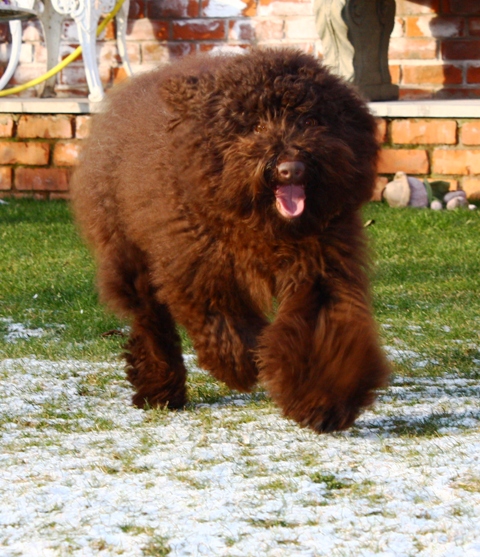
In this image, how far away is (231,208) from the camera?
342 cm

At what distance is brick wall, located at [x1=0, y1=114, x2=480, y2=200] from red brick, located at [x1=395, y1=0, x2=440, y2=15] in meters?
1.49

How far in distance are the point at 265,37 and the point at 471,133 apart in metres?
2.44

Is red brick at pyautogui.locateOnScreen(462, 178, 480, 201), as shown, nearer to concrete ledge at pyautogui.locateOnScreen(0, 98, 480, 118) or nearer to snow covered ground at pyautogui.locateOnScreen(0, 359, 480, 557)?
concrete ledge at pyautogui.locateOnScreen(0, 98, 480, 118)

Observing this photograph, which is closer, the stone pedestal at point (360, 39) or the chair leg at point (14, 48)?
the stone pedestal at point (360, 39)

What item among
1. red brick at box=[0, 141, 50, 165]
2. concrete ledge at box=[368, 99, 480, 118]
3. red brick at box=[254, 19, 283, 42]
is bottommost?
red brick at box=[0, 141, 50, 165]

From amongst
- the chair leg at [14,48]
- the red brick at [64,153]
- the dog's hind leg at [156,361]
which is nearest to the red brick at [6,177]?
the red brick at [64,153]

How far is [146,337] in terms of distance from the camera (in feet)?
13.2

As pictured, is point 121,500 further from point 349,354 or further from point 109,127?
point 109,127

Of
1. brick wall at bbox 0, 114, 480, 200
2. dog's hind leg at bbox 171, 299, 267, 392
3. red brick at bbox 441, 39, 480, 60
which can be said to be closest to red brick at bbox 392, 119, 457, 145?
brick wall at bbox 0, 114, 480, 200

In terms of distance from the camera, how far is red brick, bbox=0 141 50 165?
917 centimetres

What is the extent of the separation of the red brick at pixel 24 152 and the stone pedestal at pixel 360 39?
8.20ft

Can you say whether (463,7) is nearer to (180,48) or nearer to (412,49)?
(412,49)

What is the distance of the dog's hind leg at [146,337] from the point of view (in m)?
3.96

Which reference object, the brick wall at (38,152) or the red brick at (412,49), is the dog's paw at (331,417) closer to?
Answer: the brick wall at (38,152)
